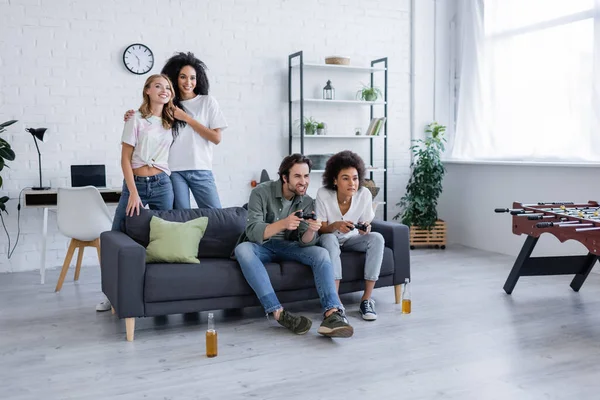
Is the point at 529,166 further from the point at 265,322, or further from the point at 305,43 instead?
the point at 265,322

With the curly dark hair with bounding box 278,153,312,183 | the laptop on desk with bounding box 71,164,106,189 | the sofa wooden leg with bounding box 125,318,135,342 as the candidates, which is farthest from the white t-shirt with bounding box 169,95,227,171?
the laptop on desk with bounding box 71,164,106,189

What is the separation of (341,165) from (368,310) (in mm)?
889

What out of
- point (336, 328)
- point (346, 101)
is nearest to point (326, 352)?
point (336, 328)

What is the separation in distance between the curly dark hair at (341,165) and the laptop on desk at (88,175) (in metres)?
2.33

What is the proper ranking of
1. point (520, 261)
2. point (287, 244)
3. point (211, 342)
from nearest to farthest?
point (211, 342), point (287, 244), point (520, 261)

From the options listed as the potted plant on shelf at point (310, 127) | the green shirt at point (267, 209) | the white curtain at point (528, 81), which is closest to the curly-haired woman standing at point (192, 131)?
the green shirt at point (267, 209)

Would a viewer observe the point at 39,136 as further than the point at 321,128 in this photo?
No

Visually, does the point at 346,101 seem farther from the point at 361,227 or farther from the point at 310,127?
the point at 361,227

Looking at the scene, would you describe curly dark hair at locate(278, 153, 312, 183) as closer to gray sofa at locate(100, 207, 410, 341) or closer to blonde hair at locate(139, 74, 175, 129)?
gray sofa at locate(100, 207, 410, 341)

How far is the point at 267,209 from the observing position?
3742 mm

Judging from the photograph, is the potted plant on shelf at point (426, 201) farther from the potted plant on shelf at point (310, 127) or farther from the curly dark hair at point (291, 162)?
the curly dark hair at point (291, 162)

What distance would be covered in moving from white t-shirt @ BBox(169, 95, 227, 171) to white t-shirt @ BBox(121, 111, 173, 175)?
122 mm

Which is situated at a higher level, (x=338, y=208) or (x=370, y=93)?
(x=370, y=93)

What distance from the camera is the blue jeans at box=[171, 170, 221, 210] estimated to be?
4.07 m
